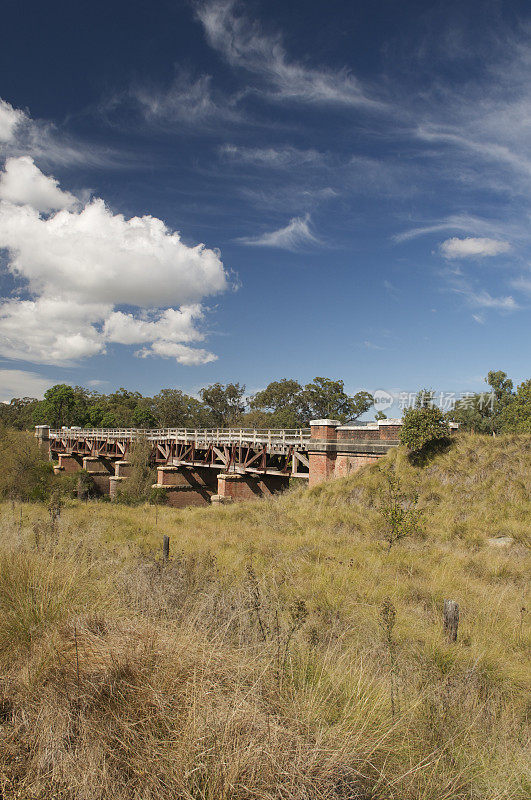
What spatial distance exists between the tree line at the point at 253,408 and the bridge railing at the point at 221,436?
11478mm

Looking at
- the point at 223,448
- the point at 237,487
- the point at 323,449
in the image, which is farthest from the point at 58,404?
the point at 323,449

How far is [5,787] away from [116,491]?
35.4 metres

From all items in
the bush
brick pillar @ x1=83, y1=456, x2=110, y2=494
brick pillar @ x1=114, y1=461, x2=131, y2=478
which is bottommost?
brick pillar @ x1=83, y1=456, x2=110, y2=494

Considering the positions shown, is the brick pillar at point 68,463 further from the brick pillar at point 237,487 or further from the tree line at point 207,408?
the brick pillar at point 237,487

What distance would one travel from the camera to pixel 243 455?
2595 cm

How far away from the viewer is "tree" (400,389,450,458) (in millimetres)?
14820

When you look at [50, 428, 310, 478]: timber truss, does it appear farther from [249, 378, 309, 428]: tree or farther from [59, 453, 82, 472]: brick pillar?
[249, 378, 309, 428]: tree

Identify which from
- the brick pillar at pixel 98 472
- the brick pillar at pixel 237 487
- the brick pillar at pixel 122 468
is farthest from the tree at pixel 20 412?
the brick pillar at pixel 237 487

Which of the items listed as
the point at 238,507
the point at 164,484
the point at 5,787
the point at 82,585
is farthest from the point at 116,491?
the point at 5,787

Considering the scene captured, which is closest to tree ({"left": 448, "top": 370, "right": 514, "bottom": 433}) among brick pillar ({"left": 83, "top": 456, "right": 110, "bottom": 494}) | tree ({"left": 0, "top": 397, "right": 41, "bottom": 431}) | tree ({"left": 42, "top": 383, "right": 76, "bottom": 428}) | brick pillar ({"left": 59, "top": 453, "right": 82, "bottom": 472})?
brick pillar ({"left": 83, "top": 456, "right": 110, "bottom": 494})

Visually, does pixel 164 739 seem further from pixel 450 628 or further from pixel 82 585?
pixel 450 628

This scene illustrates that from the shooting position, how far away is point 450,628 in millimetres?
5145

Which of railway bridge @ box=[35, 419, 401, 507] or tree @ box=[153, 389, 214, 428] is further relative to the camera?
tree @ box=[153, 389, 214, 428]

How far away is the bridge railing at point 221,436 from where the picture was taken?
2194 cm
